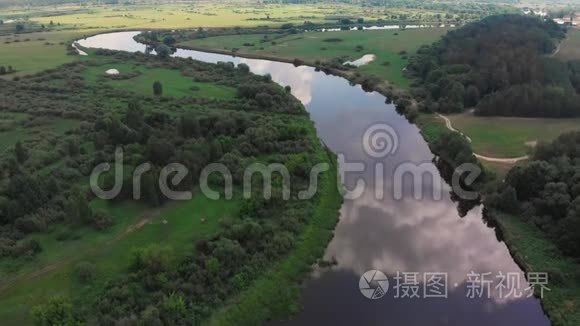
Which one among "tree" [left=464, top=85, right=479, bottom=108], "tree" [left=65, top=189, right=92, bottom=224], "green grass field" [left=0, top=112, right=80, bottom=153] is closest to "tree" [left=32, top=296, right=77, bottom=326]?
"tree" [left=65, top=189, right=92, bottom=224]

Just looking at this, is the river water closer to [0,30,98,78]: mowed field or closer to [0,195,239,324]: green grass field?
[0,195,239,324]: green grass field

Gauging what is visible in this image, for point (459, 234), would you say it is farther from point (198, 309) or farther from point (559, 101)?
point (559, 101)

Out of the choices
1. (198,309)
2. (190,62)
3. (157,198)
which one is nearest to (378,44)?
(190,62)

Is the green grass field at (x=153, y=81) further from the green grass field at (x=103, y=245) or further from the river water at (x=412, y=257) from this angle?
the green grass field at (x=103, y=245)

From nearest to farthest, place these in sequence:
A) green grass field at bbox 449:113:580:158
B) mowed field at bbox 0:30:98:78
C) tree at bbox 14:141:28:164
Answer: tree at bbox 14:141:28:164, green grass field at bbox 449:113:580:158, mowed field at bbox 0:30:98:78

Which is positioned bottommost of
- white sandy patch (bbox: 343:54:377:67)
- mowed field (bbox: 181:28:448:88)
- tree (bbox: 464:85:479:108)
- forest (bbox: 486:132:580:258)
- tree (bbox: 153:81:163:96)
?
forest (bbox: 486:132:580:258)

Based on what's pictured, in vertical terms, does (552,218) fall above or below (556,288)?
above

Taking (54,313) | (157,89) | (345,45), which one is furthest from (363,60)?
(54,313)
